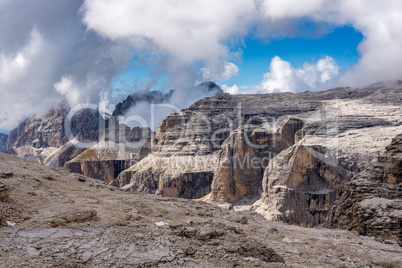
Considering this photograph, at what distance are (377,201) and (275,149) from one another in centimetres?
7814

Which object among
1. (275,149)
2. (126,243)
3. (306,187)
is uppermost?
(275,149)

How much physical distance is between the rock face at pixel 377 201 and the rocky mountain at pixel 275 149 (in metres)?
45.3

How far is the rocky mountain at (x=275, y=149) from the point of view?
82.1 meters

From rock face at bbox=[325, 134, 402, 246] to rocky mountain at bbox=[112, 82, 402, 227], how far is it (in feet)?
149

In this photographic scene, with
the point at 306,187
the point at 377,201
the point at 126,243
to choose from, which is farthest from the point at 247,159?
the point at 126,243

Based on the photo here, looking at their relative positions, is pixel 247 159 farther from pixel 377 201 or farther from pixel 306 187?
pixel 377 201

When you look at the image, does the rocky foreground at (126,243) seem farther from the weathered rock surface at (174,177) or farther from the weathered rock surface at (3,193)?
the weathered rock surface at (174,177)

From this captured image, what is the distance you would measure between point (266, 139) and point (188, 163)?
50.0m

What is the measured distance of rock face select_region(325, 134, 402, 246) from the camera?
2736cm

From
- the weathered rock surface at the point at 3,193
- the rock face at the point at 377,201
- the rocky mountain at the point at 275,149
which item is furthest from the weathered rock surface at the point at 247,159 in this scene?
the weathered rock surface at the point at 3,193

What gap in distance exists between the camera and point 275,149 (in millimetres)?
108125

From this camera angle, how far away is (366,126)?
96562 millimetres

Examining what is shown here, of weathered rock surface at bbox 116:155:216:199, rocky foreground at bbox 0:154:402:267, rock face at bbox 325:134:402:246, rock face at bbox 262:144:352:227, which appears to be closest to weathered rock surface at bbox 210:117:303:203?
rock face at bbox 262:144:352:227

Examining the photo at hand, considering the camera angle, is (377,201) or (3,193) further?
(377,201)
